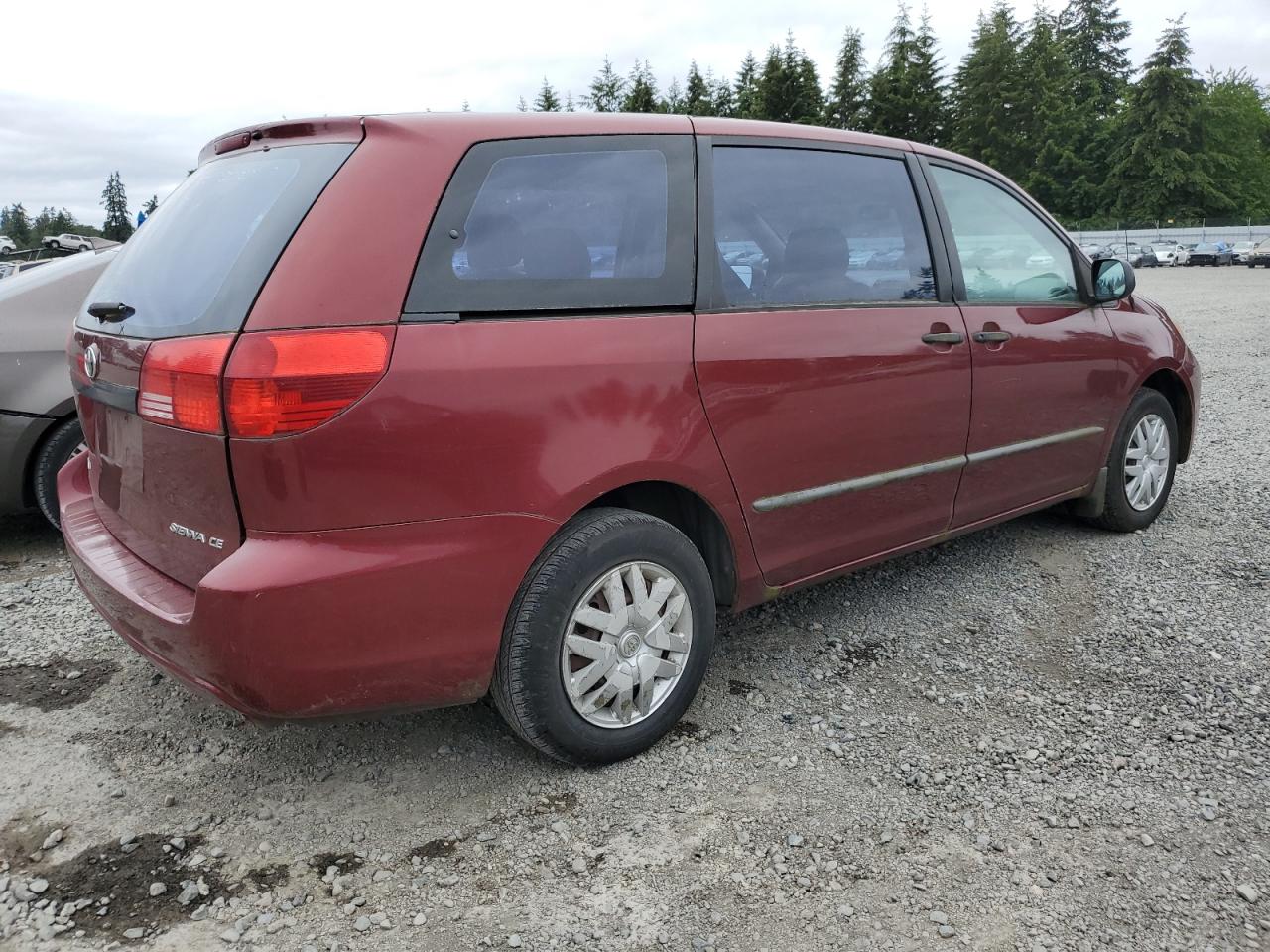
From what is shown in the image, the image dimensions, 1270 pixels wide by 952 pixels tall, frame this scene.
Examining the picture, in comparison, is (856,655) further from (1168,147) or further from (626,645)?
(1168,147)

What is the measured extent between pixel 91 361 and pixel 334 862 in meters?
1.48

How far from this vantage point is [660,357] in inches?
107

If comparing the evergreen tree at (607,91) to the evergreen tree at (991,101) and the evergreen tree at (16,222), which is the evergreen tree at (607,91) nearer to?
the evergreen tree at (991,101)

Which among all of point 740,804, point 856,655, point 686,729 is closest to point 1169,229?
point 856,655

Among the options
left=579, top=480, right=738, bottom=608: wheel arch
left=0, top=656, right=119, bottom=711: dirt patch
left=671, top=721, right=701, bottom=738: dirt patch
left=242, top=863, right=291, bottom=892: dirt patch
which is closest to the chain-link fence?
left=579, top=480, right=738, bottom=608: wheel arch

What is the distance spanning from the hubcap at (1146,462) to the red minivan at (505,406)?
160 centimetres

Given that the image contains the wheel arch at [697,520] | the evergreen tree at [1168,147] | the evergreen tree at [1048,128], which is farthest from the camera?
the evergreen tree at [1048,128]

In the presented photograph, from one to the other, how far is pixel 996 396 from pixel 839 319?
2.98ft

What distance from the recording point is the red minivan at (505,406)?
228 centimetres

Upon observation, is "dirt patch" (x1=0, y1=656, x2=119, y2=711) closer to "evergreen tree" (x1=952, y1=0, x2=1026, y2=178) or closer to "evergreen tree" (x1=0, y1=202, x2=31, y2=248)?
"evergreen tree" (x1=952, y1=0, x2=1026, y2=178)

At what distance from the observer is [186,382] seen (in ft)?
7.54

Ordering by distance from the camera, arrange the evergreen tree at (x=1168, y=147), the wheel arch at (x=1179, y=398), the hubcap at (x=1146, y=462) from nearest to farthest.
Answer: the hubcap at (x=1146, y=462)
the wheel arch at (x=1179, y=398)
the evergreen tree at (x=1168, y=147)

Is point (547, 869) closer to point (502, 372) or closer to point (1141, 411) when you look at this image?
point (502, 372)

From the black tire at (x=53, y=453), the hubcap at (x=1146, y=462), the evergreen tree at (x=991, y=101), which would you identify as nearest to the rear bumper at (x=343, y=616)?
the black tire at (x=53, y=453)
